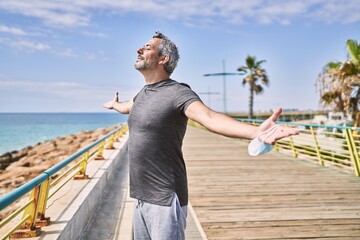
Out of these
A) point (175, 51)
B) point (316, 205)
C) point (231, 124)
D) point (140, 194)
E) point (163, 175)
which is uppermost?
point (175, 51)

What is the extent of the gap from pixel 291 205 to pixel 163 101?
435cm

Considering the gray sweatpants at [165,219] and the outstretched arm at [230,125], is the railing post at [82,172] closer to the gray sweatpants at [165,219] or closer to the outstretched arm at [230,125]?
the gray sweatpants at [165,219]

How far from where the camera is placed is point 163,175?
2.00 metres

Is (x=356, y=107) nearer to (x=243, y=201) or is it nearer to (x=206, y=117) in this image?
(x=243, y=201)

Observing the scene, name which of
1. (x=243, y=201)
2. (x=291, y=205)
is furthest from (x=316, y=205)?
(x=243, y=201)

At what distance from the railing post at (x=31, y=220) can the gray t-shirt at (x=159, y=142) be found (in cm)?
151

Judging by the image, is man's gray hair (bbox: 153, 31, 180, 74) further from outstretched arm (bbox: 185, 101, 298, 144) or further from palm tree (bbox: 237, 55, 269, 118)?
palm tree (bbox: 237, 55, 269, 118)

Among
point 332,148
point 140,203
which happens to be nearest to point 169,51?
point 140,203

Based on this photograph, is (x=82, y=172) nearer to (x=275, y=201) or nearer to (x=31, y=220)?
(x=31, y=220)

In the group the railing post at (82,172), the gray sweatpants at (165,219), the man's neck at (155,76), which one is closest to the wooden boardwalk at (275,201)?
the railing post at (82,172)

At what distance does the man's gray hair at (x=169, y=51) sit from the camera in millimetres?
2164

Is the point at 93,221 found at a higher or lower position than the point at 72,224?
lower

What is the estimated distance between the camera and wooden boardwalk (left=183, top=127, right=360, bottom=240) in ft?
14.7

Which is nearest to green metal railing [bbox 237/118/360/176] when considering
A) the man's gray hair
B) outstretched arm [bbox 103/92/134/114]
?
outstretched arm [bbox 103/92/134/114]
